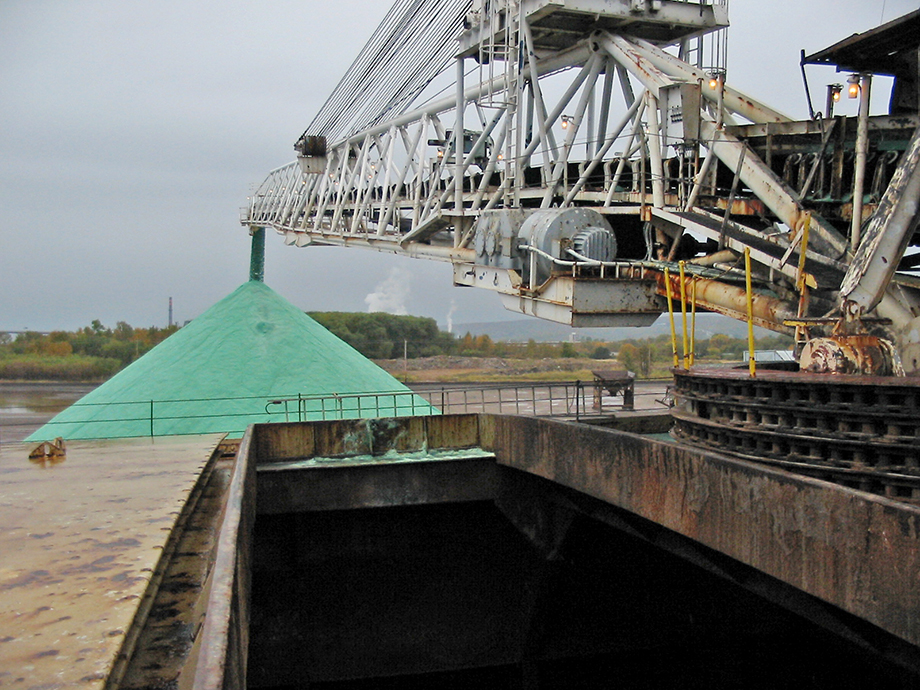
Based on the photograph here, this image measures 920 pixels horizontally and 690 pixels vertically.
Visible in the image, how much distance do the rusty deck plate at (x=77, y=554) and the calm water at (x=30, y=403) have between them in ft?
86.1

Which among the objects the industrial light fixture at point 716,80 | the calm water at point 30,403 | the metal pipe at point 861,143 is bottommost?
the calm water at point 30,403

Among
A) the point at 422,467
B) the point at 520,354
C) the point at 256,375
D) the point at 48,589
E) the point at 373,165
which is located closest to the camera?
the point at 48,589

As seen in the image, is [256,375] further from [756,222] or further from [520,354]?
[520,354]

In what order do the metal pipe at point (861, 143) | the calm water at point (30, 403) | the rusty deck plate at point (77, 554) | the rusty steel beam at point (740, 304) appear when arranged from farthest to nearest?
the calm water at point (30, 403), the rusty steel beam at point (740, 304), the metal pipe at point (861, 143), the rusty deck plate at point (77, 554)

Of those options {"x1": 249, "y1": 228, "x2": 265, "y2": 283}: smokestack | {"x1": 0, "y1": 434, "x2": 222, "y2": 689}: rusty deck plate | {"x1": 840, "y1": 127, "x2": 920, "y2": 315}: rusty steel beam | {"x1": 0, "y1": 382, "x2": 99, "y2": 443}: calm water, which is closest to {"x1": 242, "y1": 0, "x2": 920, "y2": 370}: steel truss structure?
{"x1": 840, "y1": 127, "x2": 920, "y2": 315}: rusty steel beam

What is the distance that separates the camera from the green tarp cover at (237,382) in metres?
21.3

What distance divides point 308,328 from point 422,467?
50.0ft

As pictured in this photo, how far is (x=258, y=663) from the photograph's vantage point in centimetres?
1409

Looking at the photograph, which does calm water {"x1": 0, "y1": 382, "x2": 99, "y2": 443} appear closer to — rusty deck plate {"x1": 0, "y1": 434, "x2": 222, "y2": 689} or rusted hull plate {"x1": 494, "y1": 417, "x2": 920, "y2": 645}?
rusty deck plate {"x1": 0, "y1": 434, "x2": 222, "y2": 689}

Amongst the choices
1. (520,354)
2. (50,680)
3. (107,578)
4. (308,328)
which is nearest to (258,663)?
(107,578)

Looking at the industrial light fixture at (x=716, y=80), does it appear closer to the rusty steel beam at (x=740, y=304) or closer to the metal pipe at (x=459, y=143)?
the rusty steel beam at (x=740, y=304)

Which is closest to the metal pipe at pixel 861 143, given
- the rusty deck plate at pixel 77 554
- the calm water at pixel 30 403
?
the rusty deck plate at pixel 77 554

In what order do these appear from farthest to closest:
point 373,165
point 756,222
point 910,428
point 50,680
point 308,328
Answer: point 373,165
point 308,328
point 756,222
point 910,428
point 50,680

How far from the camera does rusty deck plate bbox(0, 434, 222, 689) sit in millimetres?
4602
